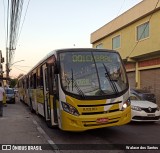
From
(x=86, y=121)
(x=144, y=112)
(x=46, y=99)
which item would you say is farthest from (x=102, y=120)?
(x=144, y=112)

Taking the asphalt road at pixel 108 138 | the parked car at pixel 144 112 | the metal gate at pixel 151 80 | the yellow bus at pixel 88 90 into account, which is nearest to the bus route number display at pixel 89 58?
the yellow bus at pixel 88 90

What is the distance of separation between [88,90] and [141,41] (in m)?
15.9

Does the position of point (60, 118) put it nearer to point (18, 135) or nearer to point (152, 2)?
point (18, 135)

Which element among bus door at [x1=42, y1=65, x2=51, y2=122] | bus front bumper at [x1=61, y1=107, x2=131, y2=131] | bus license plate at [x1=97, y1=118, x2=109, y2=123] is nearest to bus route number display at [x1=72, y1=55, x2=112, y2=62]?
bus front bumper at [x1=61, y1=107, x2=131, y2=131]

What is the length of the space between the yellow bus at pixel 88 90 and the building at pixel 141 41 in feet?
41.4

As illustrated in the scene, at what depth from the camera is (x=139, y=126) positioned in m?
12.6

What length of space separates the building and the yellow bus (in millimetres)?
12611

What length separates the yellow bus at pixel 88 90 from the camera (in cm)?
925

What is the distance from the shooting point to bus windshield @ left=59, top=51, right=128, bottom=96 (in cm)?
956

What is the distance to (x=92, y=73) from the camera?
387 inches

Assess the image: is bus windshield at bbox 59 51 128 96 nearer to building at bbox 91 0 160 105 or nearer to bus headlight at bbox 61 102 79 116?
bus headlight at bbox 61 102 79 116

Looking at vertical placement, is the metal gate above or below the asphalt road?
above

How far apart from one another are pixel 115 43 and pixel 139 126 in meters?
18.1

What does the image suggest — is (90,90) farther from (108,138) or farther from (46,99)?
(46,99)
